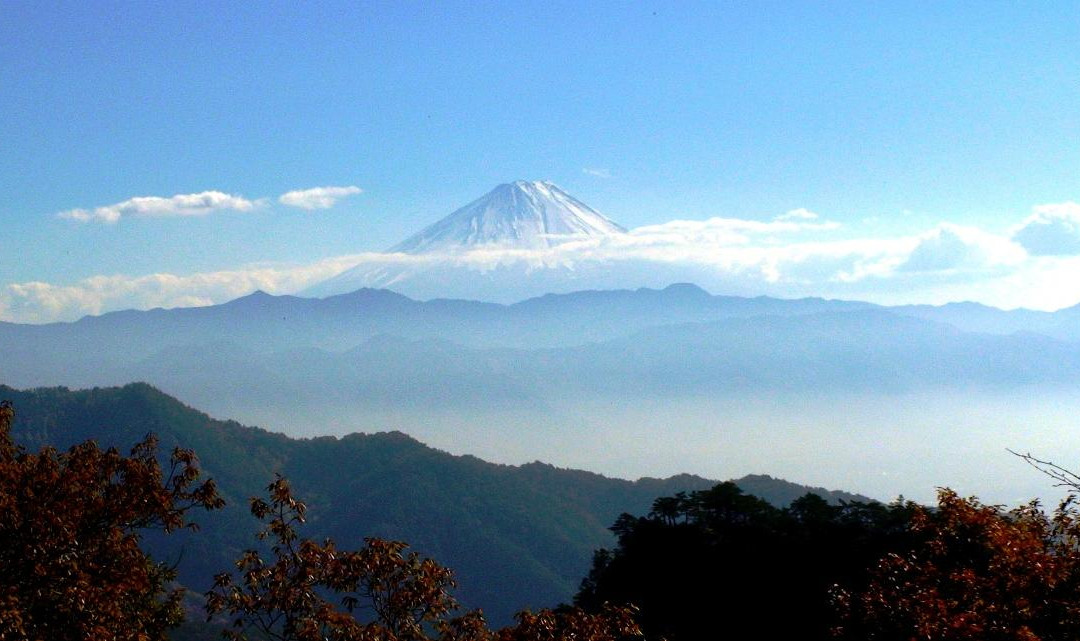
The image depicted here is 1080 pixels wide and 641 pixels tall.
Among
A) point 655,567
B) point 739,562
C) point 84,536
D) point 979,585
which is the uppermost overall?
point 84,536

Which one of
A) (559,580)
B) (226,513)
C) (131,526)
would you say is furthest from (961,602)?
(226,513)

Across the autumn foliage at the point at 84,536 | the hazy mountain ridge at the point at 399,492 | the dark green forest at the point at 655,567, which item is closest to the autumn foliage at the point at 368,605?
the dark green forest at the point at 655,567

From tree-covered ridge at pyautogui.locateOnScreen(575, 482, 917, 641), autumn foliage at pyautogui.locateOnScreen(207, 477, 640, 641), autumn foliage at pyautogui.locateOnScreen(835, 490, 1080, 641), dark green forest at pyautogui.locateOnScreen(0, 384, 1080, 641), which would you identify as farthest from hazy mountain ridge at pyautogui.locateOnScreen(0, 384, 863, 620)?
autumn foliage at pyautogui.locateOnScreen(207, 477, 640, 641)

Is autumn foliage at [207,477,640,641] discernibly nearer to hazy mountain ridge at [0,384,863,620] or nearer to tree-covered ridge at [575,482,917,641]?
tree-covered ridge at [575,482,917,641]

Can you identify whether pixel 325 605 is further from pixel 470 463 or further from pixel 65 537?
pixel 470 463

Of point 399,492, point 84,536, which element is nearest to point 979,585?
point 84,536

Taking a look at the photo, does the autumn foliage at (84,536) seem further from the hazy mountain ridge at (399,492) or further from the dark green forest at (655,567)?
the hazy mountain ridge at (399,492)

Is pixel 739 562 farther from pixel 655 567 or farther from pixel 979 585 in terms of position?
pixel 979 585
